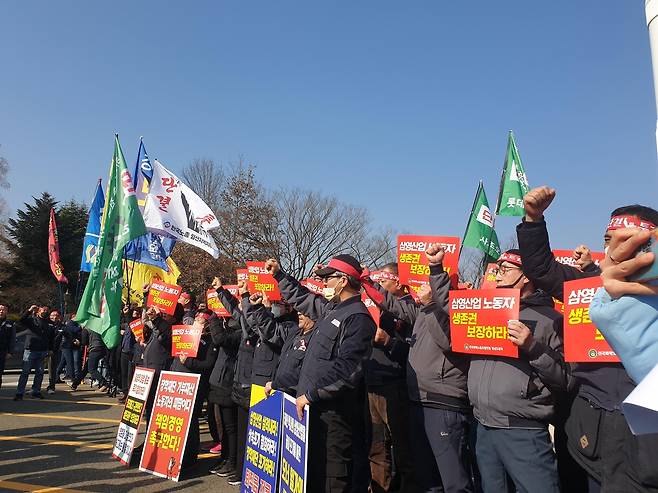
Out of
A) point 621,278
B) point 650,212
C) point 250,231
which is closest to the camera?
point 621,278

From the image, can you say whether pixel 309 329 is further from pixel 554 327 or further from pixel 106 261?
pixel 106 261

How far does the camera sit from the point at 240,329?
6824 mm

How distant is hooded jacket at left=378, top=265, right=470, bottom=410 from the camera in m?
4.21

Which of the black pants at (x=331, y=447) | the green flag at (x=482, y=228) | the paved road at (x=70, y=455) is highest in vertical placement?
the green flag at (x=482, y=228)

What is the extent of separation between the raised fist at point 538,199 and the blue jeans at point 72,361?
14909 millimetres

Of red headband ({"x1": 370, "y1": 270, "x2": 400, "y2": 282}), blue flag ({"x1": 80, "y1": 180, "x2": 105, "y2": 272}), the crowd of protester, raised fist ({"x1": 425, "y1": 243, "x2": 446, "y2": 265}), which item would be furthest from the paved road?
raised fist ({"x1": 425, "y1": 243, "x2": 446, "y2": 265})

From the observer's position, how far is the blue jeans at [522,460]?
10.7 ft

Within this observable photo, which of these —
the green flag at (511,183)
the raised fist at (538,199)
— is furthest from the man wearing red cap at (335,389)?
the green flag at (511,183)

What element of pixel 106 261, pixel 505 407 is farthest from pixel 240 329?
pixel 505 407

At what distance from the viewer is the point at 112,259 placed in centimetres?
811

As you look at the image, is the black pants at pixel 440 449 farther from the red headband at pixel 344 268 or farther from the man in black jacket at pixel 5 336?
the man in black jacket at pixel 5 336

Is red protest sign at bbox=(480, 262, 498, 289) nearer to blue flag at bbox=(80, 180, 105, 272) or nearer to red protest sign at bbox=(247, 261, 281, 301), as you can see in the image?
red protest sign at bbox=(247, 261, 281, 301)

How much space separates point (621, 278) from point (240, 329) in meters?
5.82

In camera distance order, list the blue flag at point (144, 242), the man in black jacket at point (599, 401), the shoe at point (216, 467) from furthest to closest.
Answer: the blue flag at point (144, 242), the shoe at point (216, 467), the man in black jacket at point (599, 401)
